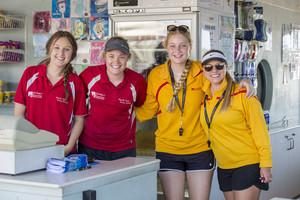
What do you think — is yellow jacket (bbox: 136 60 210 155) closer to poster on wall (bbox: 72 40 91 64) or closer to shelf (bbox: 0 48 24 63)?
poster on wall (bbox: 72 40 91 64)

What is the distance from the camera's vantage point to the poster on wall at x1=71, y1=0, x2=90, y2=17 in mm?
5477

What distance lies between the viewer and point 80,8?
552 cm

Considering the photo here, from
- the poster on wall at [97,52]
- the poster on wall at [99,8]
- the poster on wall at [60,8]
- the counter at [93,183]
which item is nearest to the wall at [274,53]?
the poster on wall at [60,8]

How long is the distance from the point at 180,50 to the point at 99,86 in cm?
64

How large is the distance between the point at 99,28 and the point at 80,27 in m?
0.27

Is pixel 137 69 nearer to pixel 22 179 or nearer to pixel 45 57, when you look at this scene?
pixel 45 57

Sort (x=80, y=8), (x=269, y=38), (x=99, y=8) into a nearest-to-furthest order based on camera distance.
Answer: (x=99, y=8) < (x=80, y=8) < (x=269, y=38)

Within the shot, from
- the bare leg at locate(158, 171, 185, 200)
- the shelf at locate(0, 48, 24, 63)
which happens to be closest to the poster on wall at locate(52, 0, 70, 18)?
the shelf at locate(0, 48, 24, 63)

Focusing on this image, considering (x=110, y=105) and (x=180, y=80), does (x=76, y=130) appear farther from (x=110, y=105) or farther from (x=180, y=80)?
A: (x=180, y=80)

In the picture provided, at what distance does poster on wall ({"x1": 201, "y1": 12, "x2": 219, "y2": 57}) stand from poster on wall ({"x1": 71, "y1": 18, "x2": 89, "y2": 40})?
A: 1768 millimetres

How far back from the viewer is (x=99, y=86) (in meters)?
3.29

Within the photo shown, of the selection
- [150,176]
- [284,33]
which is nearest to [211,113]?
[150,176]

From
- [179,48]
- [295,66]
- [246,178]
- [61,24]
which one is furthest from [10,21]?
[295,66]

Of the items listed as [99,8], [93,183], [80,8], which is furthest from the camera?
[80,8]
